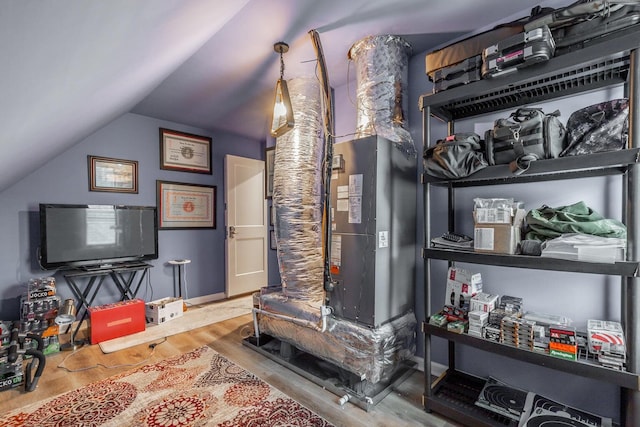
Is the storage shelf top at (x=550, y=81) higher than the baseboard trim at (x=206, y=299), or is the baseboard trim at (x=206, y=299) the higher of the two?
the storage shelf top at (x=550, y=81)

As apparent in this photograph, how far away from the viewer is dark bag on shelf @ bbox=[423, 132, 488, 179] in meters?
1.47

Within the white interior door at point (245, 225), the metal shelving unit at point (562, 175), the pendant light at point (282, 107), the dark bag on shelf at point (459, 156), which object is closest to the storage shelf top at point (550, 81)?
the metal shelving unit at point (562, 175)

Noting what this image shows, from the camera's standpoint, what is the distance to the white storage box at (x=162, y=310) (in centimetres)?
A: 320

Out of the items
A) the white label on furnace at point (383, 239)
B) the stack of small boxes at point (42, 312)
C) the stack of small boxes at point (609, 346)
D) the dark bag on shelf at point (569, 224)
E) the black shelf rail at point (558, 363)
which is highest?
the dark bag on shelf at point (569, 224)

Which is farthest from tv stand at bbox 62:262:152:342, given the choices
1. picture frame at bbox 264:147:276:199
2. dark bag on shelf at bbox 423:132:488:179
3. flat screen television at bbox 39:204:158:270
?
dark bag on shelf at bbox 423:132:488:179

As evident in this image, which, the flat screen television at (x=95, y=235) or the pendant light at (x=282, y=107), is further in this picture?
the flat screen television at (x=95, y=235)

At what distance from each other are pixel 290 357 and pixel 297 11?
7.84ft

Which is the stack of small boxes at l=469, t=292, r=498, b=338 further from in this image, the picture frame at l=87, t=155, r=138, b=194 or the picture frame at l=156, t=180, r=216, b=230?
the picture frame at l=87, t=155, r=138, b=194

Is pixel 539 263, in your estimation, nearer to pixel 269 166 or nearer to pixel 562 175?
pixel 562 175

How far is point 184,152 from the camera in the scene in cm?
385

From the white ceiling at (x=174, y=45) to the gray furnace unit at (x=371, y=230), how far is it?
77 cm

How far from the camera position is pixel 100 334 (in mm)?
2723

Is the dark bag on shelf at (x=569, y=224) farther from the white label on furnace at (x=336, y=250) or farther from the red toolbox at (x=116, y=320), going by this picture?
the red toolbox at (x=116, y=320)

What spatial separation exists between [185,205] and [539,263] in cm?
378
